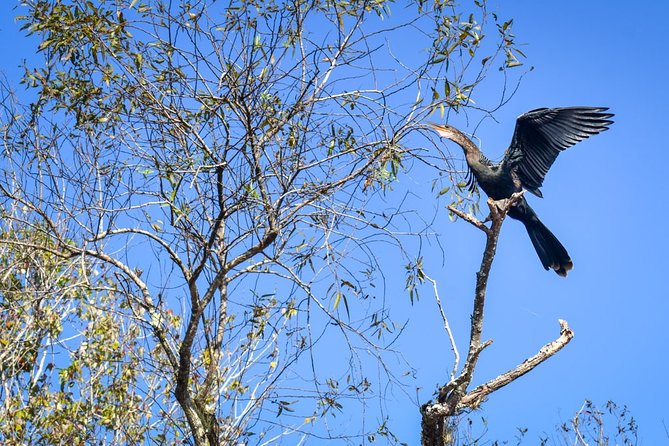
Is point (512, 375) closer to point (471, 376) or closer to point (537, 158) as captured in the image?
point (471, 376)

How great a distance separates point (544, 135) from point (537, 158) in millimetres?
151

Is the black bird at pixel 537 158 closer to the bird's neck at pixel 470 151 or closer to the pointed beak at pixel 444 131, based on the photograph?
the bird's neck at pixel 470 151

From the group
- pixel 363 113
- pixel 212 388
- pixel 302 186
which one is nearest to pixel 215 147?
pixel 302 186

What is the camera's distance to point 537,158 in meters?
5.09

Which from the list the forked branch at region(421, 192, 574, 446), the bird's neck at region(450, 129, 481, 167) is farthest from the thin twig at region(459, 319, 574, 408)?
the bird's neck at region(450, 129, 481, 167)

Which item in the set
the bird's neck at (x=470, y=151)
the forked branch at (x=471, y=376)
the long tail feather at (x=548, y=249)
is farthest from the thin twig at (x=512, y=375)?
the bird's neck at (x=470, y=151)

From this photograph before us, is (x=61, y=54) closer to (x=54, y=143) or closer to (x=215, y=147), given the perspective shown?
(x=54, y=143)

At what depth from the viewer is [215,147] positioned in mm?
3846

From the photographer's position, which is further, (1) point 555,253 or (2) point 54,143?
(1) point 555,253

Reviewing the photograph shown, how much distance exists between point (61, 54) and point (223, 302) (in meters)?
1.55

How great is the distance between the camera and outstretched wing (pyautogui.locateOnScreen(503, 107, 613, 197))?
5031 mm

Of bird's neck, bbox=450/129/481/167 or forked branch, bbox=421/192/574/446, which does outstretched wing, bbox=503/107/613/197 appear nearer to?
bird's neck, bbox=450/129/481/167

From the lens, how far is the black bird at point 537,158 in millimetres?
4977

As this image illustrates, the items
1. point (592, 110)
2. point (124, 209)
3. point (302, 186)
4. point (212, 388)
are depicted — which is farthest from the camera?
point (592, 110)
